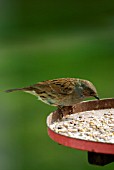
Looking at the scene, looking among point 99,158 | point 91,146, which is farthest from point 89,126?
point 91,146

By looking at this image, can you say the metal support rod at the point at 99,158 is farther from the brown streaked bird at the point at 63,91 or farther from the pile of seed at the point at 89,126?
the brown streaked bird at the point at 63,91

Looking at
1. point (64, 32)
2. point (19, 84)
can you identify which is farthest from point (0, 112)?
point (64, 32)

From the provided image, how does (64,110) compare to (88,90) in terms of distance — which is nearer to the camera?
(64,110)

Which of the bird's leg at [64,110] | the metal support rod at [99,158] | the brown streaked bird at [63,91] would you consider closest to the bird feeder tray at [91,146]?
the metal support rod at [99,158]

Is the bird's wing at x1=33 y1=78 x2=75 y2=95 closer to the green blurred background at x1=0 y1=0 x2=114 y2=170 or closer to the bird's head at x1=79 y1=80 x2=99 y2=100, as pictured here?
the bird's head at x1=79 y1=80 x2=99 y2=100

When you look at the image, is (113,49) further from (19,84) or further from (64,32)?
(19,84)

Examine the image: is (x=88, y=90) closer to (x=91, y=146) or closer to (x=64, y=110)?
(x=64, y=110)
